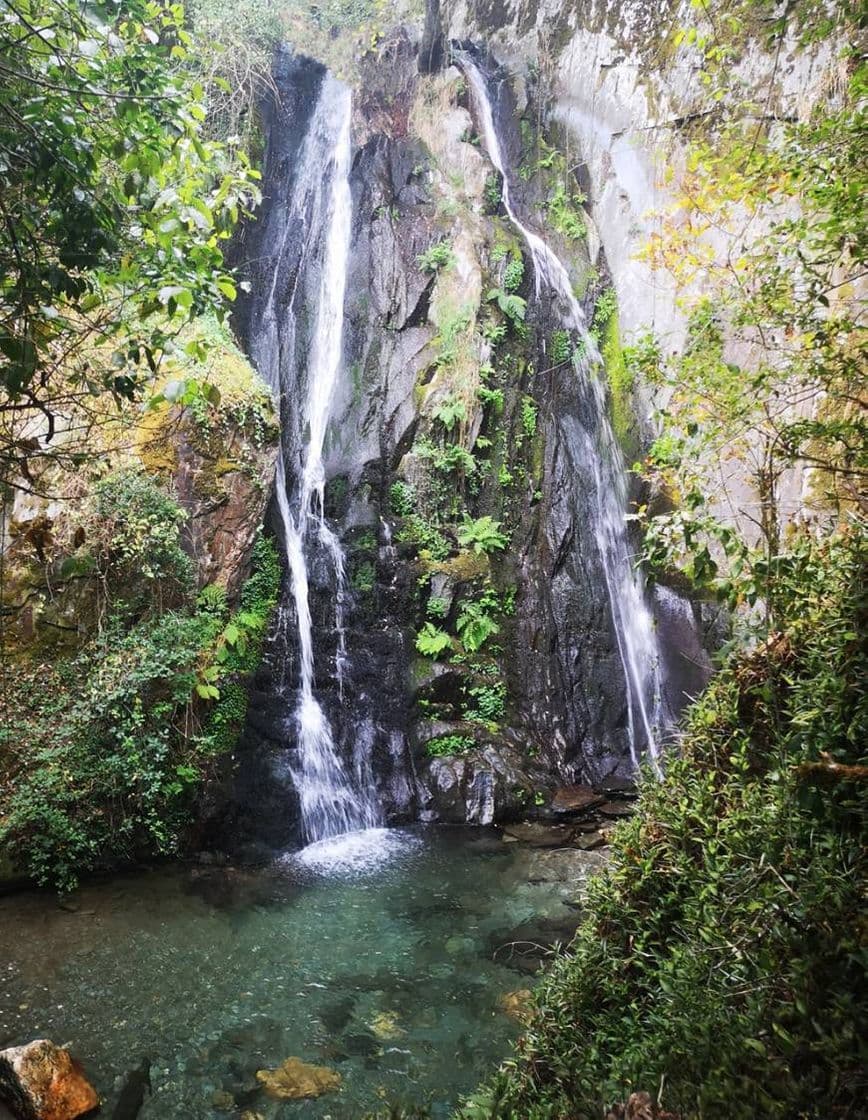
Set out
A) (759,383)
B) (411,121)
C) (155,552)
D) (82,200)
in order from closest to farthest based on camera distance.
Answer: (82,200) < (759,383) < (155,552) < (411,121)

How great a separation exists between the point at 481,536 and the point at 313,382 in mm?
4138

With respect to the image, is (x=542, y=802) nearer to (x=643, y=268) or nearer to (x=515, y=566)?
(x=515, y=566)

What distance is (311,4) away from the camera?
14586 millimetres

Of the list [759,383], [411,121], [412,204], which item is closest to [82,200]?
[759,383]

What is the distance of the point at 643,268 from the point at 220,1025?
12.9 meters

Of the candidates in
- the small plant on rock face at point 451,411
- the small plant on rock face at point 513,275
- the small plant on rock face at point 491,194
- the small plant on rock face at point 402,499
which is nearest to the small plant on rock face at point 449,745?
the small plant on rock face at point 402,499

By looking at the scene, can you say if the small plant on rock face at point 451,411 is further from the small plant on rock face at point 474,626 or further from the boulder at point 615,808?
the boulder at point 615,808

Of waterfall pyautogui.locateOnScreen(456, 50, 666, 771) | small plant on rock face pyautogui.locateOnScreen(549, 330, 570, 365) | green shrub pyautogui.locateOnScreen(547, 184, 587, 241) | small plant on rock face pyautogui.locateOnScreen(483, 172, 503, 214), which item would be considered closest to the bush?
waterfall pyautogui.locateOnScreen(456, 50, 666, 771)

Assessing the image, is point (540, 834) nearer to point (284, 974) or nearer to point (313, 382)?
point (284, 974)

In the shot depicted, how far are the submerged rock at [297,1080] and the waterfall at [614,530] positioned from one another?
258 inches

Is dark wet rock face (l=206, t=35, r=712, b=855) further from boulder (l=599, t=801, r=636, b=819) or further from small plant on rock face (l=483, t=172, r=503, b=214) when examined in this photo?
boulder (l=599, t=801, r=636, b=819)

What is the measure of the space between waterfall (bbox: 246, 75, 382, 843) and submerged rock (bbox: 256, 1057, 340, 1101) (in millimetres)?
3697

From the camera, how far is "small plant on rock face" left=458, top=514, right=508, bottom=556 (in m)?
10.8

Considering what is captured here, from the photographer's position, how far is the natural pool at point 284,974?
452 cm
